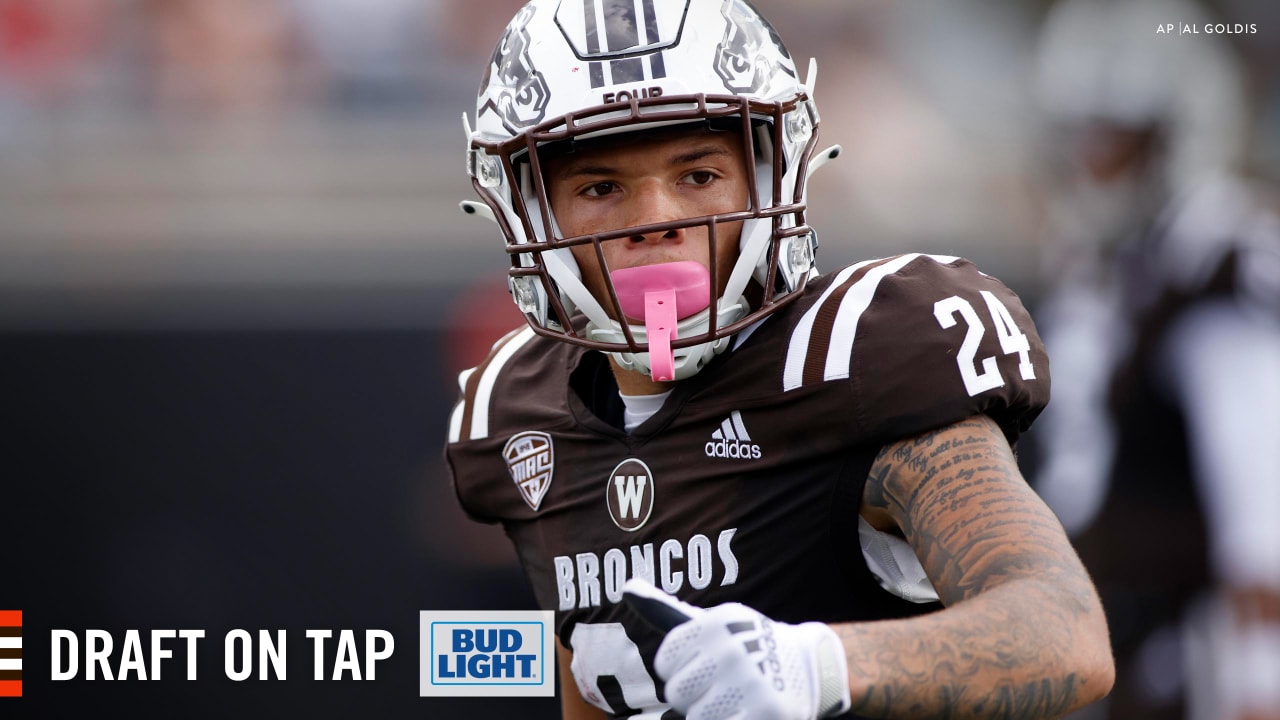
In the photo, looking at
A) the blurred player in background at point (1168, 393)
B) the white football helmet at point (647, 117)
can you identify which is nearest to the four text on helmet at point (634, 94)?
the white football helmet at point (647, 117)

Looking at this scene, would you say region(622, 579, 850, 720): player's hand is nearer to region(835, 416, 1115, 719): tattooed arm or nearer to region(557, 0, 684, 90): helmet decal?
region(835, 416, 1115, 719): tattooed arm

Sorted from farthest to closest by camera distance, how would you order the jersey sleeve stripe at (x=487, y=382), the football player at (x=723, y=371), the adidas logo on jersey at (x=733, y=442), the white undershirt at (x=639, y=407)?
the jersey sleeve stripe at (x=487, y=382), the white undershirt at (x=639, y=407), the adidas logo on jersey at (x=733, y=442), the football player at (x=723, y=371)

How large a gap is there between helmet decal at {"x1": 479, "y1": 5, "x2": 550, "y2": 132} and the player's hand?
61cm

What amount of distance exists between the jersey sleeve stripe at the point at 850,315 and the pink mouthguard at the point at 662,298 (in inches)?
5.2

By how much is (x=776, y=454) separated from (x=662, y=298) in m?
0.19

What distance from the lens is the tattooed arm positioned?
102 cm

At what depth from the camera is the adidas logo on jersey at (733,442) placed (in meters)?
1.35

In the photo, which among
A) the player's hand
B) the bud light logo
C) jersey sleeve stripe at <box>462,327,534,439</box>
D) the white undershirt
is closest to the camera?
the player's hand

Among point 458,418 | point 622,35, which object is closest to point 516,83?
point 622,35

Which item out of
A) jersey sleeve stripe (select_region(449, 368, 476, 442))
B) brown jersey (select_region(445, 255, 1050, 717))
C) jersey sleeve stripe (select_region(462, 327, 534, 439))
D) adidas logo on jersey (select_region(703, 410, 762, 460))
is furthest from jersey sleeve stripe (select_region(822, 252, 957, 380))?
jersey sleeve stripe (select_region(449, 368, 476, 442))

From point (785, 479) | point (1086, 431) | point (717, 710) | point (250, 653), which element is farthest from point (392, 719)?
point (717, 710)

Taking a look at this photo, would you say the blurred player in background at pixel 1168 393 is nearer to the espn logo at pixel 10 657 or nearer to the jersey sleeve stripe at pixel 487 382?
the jersey sleeve stripe at pixel 487 382

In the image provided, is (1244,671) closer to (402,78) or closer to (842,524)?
(842,524)

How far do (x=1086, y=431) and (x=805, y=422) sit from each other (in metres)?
2.02
